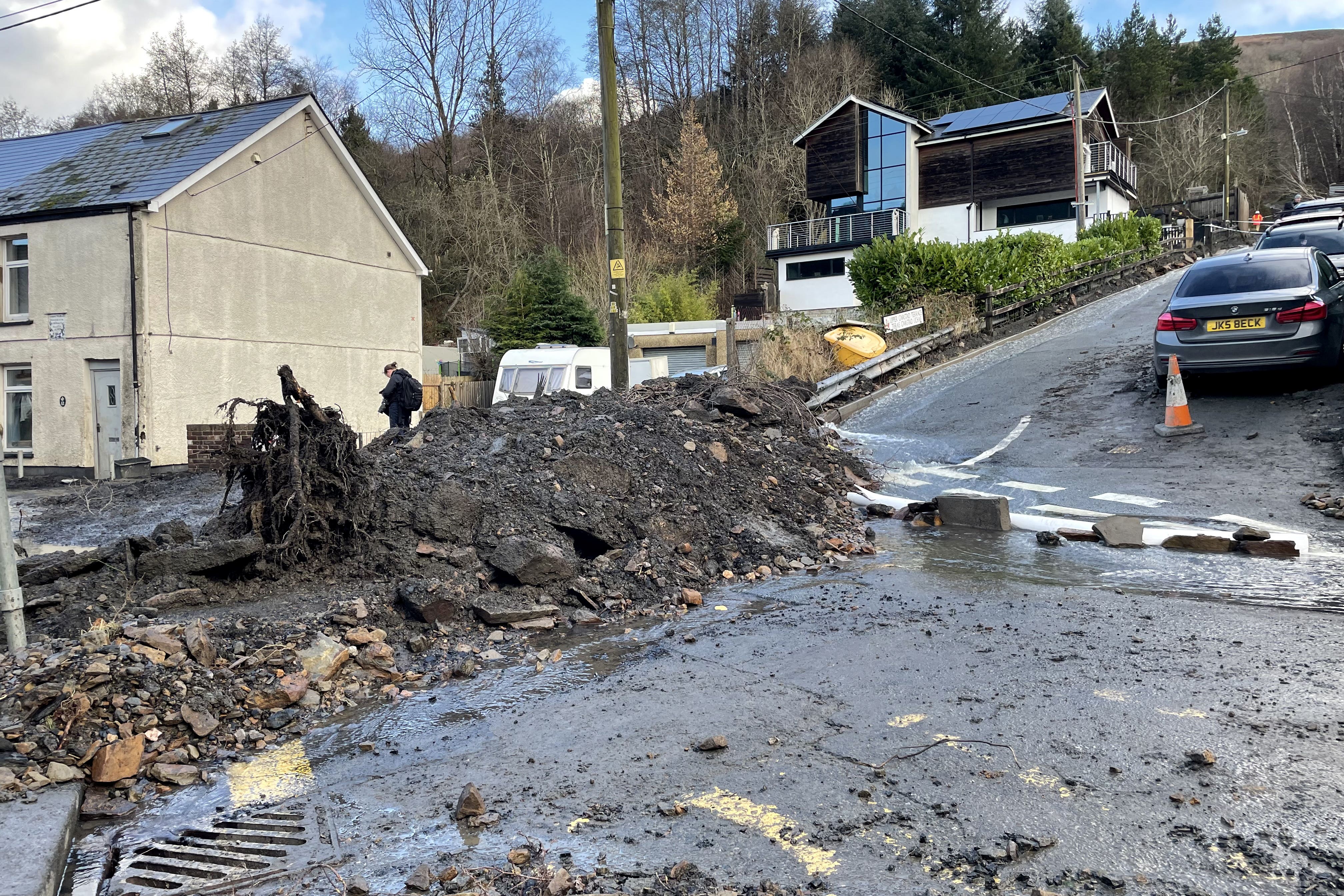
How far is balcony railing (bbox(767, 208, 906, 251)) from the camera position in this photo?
4794 cm

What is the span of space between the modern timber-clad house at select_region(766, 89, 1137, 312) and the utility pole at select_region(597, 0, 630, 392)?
109ft

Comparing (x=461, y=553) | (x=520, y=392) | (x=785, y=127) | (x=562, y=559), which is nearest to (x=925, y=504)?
(x=562, y=559)

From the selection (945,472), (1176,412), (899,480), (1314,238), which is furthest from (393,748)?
(1314,238)

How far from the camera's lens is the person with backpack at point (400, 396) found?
17.5 m

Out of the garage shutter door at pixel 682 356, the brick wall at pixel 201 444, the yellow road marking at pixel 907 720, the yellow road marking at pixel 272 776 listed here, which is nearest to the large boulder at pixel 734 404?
the yellow road marking at pixel 907 720

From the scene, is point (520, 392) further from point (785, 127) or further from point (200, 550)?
point (785, 127)

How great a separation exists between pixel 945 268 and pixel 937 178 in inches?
1236

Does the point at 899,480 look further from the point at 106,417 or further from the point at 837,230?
the point at 837,230

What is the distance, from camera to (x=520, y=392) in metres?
21.2

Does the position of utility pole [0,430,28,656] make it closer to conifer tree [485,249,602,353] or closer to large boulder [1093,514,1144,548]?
large boulder [1093,514,1144,548]

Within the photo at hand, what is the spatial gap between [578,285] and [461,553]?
114 ft

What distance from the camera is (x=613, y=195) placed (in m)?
14.3

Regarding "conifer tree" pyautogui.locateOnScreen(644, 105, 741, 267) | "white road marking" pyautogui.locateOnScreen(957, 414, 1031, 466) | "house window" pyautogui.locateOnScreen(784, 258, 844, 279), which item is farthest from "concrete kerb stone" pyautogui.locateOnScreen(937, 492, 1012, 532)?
"conifer tree" pyautogui.locateOnScreen(644, 105, 741, 267)

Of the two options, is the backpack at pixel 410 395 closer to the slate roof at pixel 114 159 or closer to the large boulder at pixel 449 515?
the slate roof at pixel 114 159
